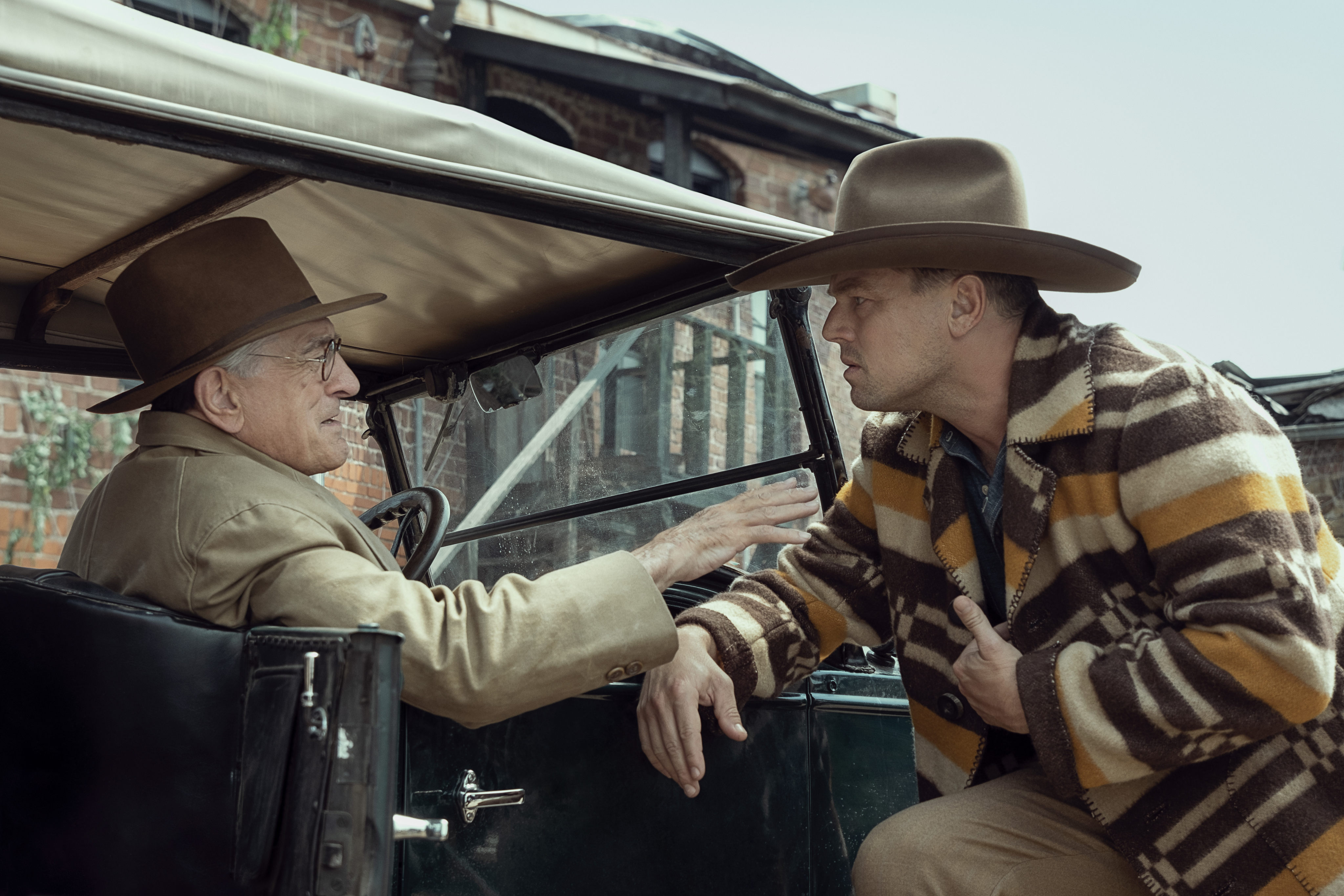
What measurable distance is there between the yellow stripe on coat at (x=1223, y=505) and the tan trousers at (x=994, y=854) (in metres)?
0.53

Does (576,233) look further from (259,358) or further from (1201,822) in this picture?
(1201,822)

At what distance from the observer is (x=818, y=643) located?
2523 mm

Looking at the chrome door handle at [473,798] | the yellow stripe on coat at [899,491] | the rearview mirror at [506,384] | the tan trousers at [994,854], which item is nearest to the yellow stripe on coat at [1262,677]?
the tan trousers at [994,854]

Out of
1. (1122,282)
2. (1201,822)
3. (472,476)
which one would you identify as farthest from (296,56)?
→ (1201,822)

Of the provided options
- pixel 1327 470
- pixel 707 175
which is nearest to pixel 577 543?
pixel 707 175

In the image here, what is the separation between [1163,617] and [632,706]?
0.94m

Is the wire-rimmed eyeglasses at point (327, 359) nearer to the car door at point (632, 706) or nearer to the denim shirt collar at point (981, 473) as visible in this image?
the car door at point (632, 706)

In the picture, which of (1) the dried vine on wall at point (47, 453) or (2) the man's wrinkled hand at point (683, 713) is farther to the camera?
(1) the dried vine on wall at point (47, 453)

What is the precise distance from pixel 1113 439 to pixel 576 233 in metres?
1.09

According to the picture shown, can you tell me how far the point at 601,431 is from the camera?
351 cm

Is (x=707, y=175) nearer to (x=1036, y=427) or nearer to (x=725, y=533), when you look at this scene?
(x=725, y=533)

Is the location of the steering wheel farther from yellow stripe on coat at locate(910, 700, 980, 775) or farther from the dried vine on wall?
the dried vine on wall

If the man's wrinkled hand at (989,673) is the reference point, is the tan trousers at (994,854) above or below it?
below

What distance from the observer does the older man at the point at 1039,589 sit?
184 centimetres
